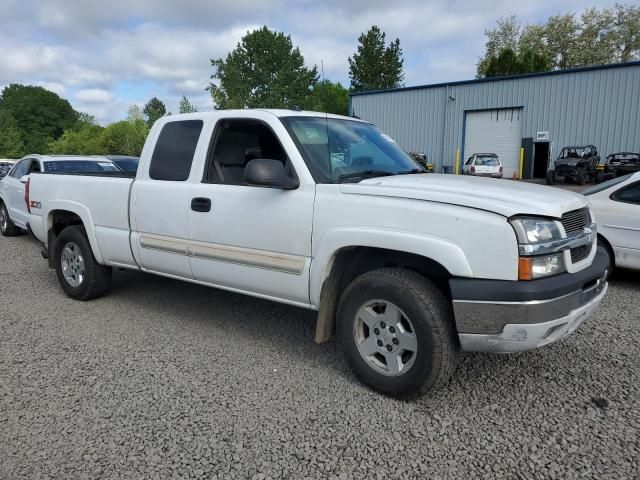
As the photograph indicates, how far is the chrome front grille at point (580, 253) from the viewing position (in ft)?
9.88

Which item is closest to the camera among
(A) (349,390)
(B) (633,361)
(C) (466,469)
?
(C) (466,469)

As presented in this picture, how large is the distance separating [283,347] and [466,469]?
6.38 ft

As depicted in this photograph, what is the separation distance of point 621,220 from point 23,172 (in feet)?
35.0

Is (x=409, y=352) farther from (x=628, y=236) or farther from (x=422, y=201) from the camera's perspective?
(x=628, y=236)

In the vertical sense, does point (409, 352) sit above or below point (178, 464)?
above

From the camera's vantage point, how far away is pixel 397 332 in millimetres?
3131

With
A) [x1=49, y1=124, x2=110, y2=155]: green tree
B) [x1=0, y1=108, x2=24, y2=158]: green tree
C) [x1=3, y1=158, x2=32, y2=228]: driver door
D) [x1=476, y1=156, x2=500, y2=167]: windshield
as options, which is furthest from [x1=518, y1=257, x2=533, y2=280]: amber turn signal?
[x1=0, y1=108, x2=24, y2=158]: green tree

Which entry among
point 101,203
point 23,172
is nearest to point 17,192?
point 23,172

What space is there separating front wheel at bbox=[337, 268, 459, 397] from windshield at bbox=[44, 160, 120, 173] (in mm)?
7649

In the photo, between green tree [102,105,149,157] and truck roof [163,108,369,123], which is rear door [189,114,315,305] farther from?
green tree [102,105,149,157]

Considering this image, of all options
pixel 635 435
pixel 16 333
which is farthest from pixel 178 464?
pixel 16 333

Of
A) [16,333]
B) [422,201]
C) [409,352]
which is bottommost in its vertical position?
[16,333]

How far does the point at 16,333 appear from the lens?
452 cm

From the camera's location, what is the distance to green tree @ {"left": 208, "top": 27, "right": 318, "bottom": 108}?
209ft
